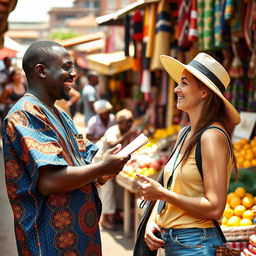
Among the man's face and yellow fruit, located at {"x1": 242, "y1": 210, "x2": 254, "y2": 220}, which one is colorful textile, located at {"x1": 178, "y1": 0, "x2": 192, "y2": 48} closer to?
yellow fruit, located at {"x1": 242, "y1": 210, "x2": 254, "y2": 220}

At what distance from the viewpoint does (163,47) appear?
8484 mm

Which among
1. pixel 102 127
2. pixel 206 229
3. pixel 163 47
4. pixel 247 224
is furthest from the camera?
pixel 163 47

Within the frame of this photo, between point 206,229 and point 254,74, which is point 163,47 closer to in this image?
point 254,74

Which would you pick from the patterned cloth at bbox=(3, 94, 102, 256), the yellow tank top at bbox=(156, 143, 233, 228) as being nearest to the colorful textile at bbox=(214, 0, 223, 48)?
the yellow tank top at bbox=(156, 143, 233, 228)

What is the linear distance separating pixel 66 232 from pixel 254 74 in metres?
5.11

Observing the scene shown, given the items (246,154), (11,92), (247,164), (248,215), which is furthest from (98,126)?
(11,92)

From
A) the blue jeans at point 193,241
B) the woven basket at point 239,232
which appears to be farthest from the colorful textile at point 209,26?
the blue jeans at point 193,241

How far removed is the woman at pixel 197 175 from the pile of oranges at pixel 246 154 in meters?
3.03

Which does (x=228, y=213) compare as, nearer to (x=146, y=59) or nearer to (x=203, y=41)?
(x=203, y=41)

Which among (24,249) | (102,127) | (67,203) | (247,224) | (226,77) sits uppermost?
(226,77)

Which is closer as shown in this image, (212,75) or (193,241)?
(193,241)

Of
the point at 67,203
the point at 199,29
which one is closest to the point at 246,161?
the point at 199,29

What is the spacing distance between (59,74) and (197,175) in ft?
2.72

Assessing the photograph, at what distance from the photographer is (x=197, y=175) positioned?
2637 millimetres
